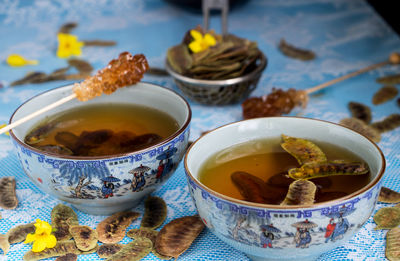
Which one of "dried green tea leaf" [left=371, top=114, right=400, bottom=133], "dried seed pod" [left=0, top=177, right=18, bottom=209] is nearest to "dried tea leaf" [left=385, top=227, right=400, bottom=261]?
"dried green tea leaf" [left=371, top=114, right=400, bottom=133]

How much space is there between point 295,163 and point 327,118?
1.71 ft

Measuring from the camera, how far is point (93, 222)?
3.13 ft

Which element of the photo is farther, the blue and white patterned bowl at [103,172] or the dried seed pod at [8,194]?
the dried seed pod at [8,194]

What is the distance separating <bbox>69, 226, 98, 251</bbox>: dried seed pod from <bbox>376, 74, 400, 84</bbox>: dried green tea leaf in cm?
107

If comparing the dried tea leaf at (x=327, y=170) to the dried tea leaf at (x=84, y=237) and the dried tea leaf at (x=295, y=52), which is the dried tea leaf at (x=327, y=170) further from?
the dried tea leaf at (x=295, y=52)

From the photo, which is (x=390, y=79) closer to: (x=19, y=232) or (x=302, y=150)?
(x=302, y=150)

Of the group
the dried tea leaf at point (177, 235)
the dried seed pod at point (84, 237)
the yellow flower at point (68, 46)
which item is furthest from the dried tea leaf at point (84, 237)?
the yellow flower at point (68, 46)

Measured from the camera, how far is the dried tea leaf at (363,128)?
49.4 inches

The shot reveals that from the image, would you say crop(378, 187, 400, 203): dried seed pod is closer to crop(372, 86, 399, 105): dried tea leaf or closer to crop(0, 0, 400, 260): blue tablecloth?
crop(0, 0, 400, 260): blue tablecloth

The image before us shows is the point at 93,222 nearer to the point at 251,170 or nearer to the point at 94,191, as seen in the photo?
the point at 94,191

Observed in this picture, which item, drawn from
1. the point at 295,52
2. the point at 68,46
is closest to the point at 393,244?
the point at 295,52

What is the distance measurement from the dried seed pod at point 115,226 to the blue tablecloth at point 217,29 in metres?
0.03

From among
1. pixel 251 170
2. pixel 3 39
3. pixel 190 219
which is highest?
pixel 251 170

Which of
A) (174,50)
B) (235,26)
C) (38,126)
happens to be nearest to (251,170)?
(38,126)
